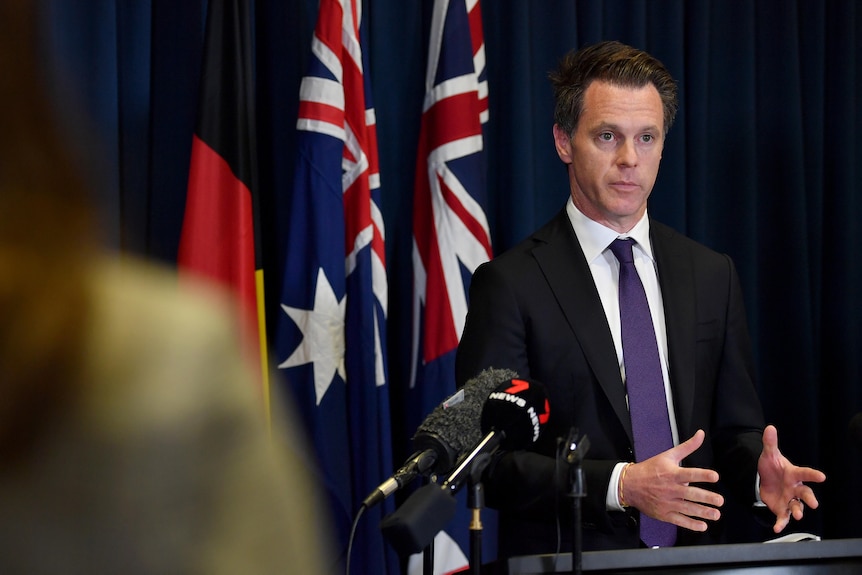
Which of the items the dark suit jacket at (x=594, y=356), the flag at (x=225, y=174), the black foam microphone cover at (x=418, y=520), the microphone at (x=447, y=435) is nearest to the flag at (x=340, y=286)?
the flag at (x=225, y=174)

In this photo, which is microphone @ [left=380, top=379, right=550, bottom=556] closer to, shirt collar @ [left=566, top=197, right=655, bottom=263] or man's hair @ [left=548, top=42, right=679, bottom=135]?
shirt collar @ [left=566, top=197, right=655, bottom=263]

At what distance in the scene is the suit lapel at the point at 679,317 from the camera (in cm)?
210

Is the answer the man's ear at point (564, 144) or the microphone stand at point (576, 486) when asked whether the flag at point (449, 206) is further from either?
the microphone stand at point (576, 486)

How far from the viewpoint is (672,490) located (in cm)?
157

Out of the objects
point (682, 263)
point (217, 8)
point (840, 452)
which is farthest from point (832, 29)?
point (217, 8)

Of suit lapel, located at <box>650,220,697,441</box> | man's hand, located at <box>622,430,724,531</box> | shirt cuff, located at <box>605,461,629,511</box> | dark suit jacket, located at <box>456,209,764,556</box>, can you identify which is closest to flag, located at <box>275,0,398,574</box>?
dark suit jacket, located at <box>456,209,764,556</box>

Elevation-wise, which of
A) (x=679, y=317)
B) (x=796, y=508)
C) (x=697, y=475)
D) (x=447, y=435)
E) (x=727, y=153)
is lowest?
(x=796, y=508)

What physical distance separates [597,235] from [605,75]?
0.40 m

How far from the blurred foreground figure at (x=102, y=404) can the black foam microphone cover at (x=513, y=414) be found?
95cm

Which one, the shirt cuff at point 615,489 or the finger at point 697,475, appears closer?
the finger at point 697,475

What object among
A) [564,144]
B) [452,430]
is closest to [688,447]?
[452,430]

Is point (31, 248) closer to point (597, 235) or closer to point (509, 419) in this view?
point (509, 419)

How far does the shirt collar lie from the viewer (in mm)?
2230

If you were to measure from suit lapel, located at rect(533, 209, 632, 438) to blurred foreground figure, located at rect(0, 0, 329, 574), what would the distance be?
1.78 m
